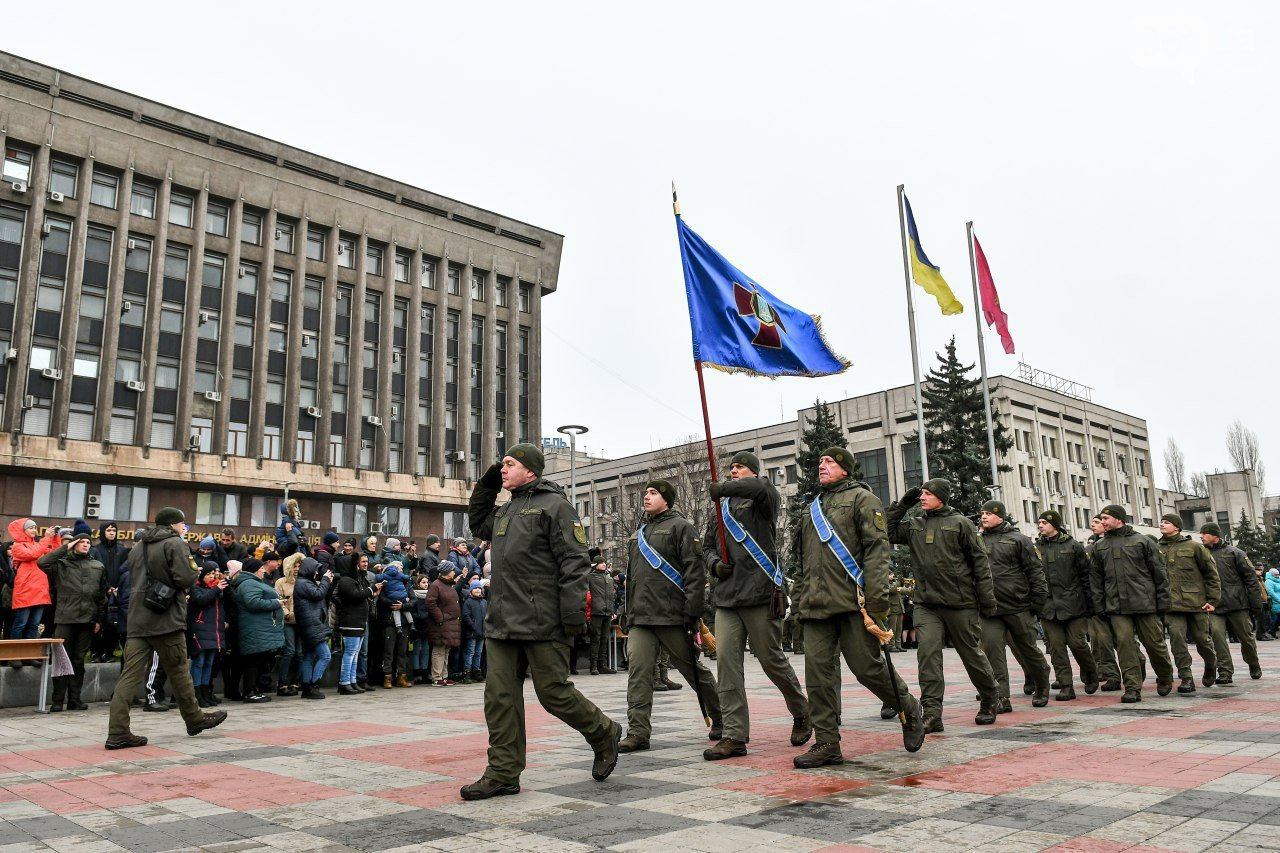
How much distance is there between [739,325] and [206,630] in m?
7.81

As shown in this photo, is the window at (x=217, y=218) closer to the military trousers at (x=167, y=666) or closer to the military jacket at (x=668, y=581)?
the military trousers at (x=167, y=666)

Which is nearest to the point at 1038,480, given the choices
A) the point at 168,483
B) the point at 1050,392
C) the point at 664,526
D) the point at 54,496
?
the point at 1050,392

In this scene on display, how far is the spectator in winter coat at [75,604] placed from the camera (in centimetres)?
1074

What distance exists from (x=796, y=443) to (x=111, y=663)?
65.5 metres

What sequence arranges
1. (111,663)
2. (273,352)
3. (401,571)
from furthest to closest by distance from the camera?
(273,352) < (401,571) < (111,663)

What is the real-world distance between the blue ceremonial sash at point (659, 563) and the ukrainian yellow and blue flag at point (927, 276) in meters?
16.3

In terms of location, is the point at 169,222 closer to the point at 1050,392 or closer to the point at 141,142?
the point at 141,142

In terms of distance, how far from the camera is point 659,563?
23.3 feet

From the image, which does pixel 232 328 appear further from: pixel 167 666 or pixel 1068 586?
pixel 1068 586

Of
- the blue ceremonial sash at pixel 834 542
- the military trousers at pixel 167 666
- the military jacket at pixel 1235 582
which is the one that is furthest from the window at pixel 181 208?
the blue ceremonial sash at pixel 834 542

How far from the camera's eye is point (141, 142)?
42969 millimetres

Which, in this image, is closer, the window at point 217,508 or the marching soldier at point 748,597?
the marching soldier at point 748,597

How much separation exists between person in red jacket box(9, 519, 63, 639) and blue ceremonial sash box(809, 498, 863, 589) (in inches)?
387

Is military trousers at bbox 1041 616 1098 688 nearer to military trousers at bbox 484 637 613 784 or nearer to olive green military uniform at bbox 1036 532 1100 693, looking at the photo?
olive green military uniform at bbox 1036 532 1100 693
